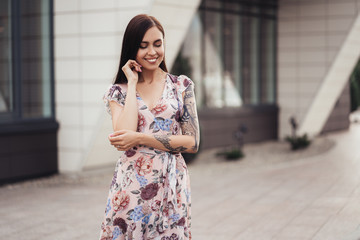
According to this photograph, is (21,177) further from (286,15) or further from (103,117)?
(286,15)

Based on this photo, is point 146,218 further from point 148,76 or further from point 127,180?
point 148,76

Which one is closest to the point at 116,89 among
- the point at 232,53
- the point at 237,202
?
the point at 237,202

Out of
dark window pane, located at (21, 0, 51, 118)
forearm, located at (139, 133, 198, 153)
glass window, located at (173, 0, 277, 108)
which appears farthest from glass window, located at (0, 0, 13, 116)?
forearm, located at (139, 133, 198, 153)

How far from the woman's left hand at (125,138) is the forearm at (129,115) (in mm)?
50

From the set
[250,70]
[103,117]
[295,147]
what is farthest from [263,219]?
[250,70]

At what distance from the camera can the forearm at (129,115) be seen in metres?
2.97

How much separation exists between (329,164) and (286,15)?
18.5ft

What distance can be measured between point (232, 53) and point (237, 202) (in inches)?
296

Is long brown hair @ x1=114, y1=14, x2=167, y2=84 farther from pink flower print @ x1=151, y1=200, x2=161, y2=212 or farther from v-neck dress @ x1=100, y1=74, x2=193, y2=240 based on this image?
pink flower print @ x1=151, y1=200, x2=161, y2=212

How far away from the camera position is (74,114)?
9508 millimetres

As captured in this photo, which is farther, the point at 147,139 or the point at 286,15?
the point at 286,15

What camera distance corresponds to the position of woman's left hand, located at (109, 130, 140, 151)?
2914 mm

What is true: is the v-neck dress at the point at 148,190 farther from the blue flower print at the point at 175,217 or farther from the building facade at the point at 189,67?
the building facade at the point at 189,67

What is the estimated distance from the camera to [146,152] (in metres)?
3.07
